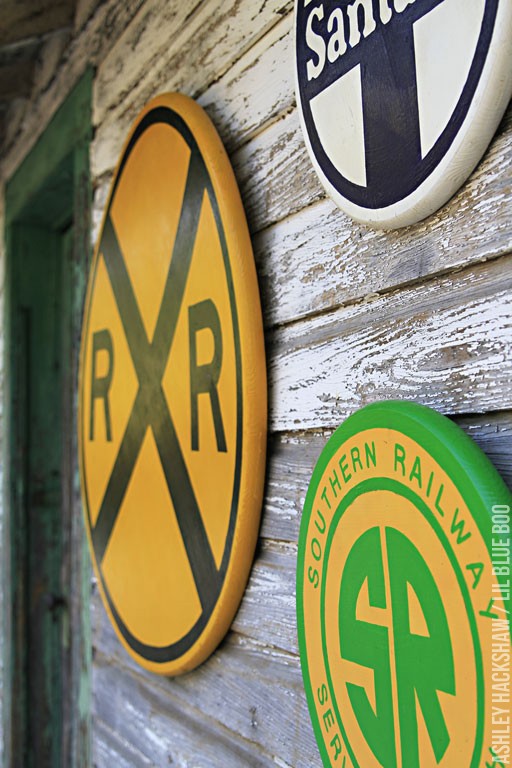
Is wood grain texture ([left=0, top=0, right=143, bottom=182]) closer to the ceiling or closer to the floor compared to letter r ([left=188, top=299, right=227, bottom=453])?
closer to the ceiling

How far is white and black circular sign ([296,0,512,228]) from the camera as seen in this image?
0.57 metres

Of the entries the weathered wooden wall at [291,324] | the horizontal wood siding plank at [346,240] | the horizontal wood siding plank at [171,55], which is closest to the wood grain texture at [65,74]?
the horizontal wood siding plank at [171,55]

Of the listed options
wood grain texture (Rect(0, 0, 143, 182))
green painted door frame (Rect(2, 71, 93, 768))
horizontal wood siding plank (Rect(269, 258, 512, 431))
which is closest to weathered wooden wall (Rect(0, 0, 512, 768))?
horizontal wood siding plank (Rect(269, 258, 512, 431))

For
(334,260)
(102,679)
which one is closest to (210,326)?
(334,260)

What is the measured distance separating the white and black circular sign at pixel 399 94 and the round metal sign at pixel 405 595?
202 mm

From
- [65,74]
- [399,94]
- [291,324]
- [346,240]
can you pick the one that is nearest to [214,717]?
[291,324]

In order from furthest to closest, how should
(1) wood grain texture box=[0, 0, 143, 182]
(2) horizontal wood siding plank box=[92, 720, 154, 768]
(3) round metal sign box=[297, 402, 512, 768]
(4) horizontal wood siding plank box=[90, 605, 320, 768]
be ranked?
(1) wood grain texture box=[0, 0, 143, 182] → (2) horizontal wood siding plank box=[92, 720, 154, 768] → (4) horizontal wood siding plank box=[90, 605, 320, 768] → (3) round metal sign box=[297, 402, 512, 768]

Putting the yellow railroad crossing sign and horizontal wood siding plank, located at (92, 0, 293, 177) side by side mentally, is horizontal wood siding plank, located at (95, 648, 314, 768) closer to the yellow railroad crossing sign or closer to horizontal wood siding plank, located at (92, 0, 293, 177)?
the yellow railroad crossing sign

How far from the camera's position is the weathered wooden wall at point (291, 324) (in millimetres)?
618

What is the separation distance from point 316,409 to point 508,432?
0.28 meters

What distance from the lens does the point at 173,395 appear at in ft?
3.61

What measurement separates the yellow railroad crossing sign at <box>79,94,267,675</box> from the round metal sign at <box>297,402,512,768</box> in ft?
0.68

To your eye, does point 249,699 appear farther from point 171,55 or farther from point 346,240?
point 171,55

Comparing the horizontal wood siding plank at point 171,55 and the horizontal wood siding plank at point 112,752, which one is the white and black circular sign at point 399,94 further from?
the horizontal wood siding plank at point 112,752
